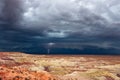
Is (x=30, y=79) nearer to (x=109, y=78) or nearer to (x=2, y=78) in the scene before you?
(x=2, y=78)

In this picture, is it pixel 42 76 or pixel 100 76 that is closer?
pixel 42 76

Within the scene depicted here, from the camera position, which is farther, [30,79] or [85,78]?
[85,78]

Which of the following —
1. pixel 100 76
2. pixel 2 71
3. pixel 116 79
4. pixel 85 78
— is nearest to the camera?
pixel 2 71

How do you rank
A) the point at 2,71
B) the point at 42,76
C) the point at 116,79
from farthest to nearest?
1. the point at 116,79
2. the point at 42,76
3. the point at 2,71

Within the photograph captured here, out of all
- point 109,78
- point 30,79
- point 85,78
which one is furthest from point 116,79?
point 30,79

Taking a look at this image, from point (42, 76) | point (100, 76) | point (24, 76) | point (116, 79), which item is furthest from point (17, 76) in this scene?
point (116, 79)

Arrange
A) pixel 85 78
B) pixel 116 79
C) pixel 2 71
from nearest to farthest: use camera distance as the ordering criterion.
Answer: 1. pixel 2 71
2. pixel 85 78
3. pixel 116 79

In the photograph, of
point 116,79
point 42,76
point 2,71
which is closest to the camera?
point 2,71

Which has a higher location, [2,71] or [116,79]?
[2,71]

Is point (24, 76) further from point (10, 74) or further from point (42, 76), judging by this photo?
point (42, 76)

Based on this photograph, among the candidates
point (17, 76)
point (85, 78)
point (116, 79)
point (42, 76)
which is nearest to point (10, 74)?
point (17, 76)

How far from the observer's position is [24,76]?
261 feet

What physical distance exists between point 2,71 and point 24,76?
7508 mm

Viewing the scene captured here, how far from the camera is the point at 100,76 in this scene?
16250 centimetres
